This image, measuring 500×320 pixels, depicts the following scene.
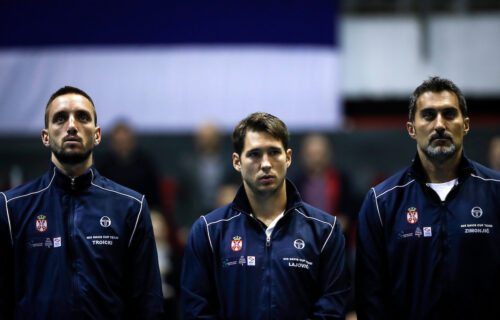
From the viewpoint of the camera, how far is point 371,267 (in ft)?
11.6

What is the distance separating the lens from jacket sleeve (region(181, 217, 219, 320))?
350 cm

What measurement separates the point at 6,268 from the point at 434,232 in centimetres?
237

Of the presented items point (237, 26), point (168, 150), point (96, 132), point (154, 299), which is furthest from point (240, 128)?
point (237, 26)

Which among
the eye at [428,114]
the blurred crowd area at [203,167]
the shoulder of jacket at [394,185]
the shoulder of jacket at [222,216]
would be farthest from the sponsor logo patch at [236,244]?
the blurred crowd area at [203,167]

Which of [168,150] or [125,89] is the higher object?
[125,89]

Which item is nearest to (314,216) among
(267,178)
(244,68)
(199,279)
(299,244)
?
(299,244)

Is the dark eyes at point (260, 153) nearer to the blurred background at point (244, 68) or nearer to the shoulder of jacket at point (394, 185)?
the shoulder of jacket at point (394, 185)

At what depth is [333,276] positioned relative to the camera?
11.6ft

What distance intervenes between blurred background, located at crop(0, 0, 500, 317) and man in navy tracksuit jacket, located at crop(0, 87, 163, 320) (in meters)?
4.57

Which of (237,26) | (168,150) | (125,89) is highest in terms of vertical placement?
(237,26)

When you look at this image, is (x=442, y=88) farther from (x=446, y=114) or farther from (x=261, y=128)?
(x=261, y=128)

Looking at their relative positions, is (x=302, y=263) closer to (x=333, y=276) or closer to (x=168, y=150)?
(x=333, y=276)

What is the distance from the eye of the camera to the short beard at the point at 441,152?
352cm

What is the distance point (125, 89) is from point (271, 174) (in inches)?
217
